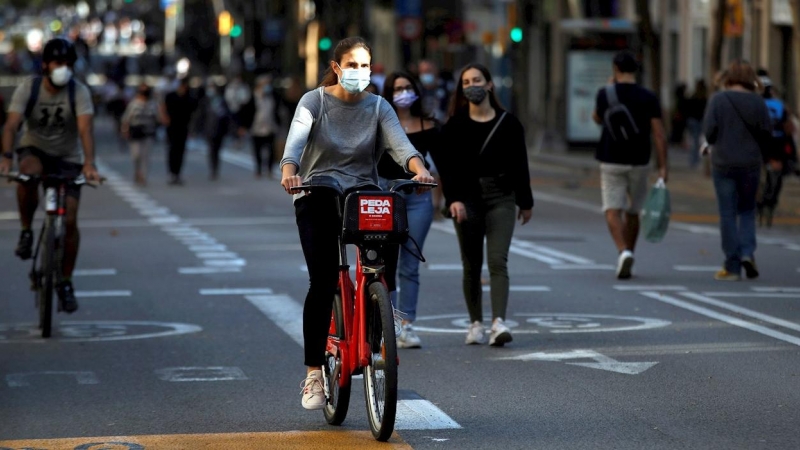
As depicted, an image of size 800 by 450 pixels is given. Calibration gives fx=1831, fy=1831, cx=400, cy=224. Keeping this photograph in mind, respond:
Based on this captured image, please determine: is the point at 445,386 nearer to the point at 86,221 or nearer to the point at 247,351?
the point at 247,351

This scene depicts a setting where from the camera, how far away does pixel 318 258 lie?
802 centimetres

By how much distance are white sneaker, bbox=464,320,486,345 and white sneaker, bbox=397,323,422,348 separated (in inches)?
11.8

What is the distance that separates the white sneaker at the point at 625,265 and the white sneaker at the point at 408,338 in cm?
421

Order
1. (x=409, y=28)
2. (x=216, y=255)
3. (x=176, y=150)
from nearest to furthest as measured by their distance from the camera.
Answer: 1. (x=216, y=255)
2. (x=176, y=150)
3. (x=409, y=28)

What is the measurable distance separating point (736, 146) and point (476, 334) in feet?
15.1

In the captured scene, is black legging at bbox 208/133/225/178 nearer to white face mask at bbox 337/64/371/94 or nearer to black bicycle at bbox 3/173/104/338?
black bicycle at bbox 3/173/104/338

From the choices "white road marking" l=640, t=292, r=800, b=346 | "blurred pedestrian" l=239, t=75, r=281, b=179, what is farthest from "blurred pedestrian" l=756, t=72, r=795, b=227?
"blurred pedestrian" l=239, t=75, r=281, b=179

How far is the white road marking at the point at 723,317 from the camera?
11.1 m

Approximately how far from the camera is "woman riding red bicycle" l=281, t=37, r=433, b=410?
26.2 ft

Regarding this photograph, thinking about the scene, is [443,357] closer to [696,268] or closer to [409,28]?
[696,268]

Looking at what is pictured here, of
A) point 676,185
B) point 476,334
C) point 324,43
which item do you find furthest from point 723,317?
point 324,43

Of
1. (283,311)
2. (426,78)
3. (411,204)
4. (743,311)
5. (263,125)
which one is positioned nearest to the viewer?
(411,204)

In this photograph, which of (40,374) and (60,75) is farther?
(60,75)

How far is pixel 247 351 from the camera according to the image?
1082 centimetres
